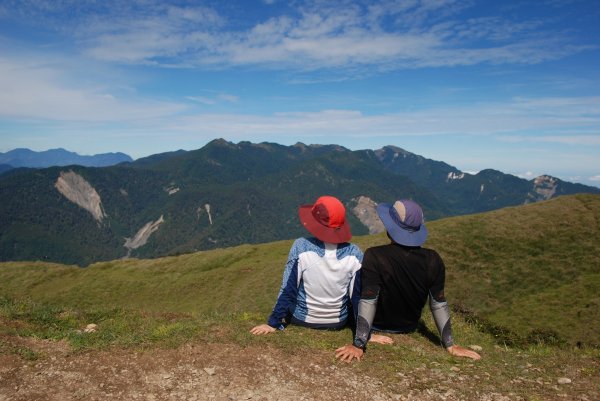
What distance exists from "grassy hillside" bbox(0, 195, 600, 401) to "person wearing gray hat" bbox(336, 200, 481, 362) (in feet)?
2.26

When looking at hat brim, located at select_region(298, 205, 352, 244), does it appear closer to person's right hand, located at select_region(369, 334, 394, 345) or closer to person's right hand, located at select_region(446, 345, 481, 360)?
person's right hand, located at select_region(369, 334, 394, 345)

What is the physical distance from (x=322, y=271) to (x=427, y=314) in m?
14.3

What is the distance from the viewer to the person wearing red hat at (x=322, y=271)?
10039 millimetres

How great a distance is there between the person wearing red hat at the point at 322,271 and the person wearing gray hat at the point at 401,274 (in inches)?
28.4

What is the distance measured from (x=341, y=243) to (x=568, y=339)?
A: 29696 millimetres

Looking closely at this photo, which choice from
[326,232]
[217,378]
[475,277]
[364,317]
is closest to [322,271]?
[326,232]

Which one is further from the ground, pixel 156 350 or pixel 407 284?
pixel 407 284

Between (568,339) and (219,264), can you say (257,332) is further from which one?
(219,264)

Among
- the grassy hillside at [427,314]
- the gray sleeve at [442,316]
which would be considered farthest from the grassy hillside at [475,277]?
the gray sleeve at [442,316]

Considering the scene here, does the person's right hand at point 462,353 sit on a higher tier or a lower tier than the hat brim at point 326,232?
lower

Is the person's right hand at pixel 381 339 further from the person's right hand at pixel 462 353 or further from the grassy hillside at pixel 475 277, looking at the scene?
the grassy hillside at pixel 475 277

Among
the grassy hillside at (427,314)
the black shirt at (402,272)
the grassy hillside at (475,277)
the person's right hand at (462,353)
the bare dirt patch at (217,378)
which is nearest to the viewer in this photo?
the bare dirt patch at (217,378)

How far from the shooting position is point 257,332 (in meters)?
11.0

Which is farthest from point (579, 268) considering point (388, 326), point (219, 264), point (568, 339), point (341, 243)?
point (219, 264)
